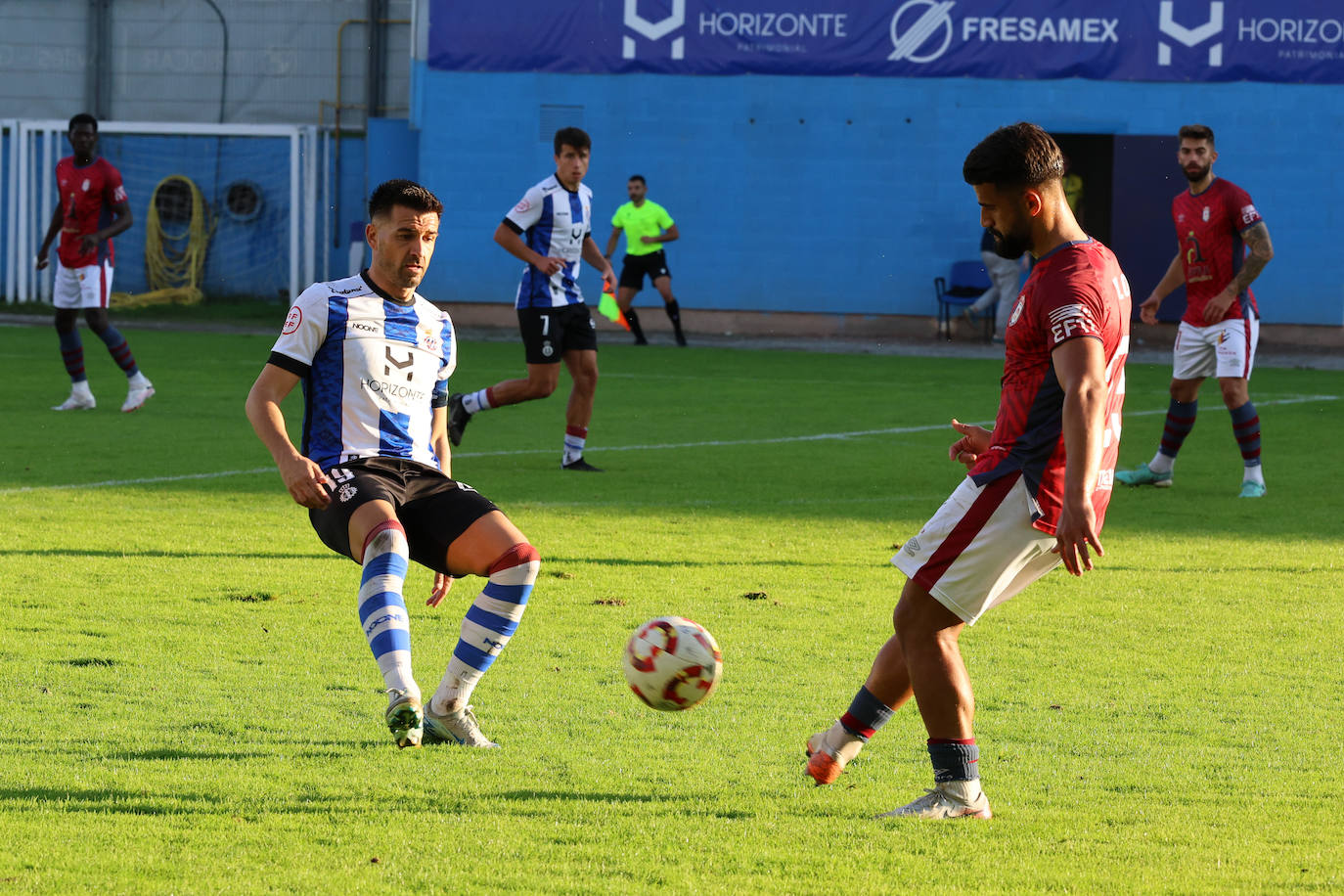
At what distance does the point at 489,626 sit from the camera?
4.77 meters

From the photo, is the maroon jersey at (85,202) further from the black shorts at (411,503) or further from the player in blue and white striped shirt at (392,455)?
the black shorts at (411,503)

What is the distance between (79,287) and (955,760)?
11.3 meters

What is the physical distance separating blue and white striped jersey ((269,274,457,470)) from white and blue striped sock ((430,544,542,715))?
0.52m

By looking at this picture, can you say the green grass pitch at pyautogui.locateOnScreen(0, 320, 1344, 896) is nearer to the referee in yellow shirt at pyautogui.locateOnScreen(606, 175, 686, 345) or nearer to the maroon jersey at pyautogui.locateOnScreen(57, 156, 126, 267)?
the maroon jersey at pyautogui.locateOnScreen(57, 156, 126, 267)

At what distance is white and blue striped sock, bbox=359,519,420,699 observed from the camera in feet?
14.6

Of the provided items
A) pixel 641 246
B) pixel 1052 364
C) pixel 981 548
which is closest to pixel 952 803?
pixel 981 548

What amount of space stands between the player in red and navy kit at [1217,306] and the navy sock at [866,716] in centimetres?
647

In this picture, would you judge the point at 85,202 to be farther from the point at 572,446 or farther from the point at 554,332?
the point at 572,446

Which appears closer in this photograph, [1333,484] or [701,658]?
[701,658]

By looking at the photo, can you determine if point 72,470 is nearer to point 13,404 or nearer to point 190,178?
point 13,404

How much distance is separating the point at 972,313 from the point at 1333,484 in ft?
44.0

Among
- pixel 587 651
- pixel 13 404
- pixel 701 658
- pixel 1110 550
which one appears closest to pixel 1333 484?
pixel 1110 550

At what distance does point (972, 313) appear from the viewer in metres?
24.3

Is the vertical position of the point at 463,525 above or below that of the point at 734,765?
above
